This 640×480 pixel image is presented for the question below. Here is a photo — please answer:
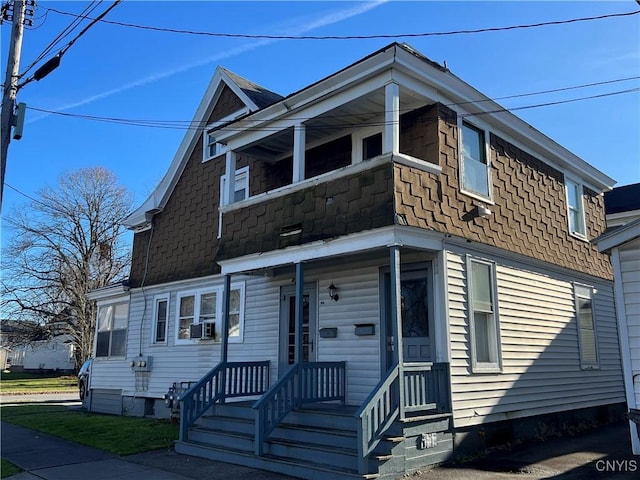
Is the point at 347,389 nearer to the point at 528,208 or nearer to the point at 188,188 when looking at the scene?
the point at 528,208

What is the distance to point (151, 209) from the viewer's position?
17.1m

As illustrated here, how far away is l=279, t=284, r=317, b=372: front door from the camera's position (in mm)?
11094

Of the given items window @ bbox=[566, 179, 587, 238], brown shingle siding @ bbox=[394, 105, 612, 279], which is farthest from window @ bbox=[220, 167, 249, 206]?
window @ bbox=[566, 179, 587, 238]

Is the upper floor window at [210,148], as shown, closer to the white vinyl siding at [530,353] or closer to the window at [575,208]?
the white vinyl siding at [530,353]

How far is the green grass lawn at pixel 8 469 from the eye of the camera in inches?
337

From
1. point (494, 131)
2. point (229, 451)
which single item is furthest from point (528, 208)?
point (229, 451)

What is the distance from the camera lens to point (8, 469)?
349 inches

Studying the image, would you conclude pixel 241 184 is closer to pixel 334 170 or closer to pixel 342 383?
pixel 334 170

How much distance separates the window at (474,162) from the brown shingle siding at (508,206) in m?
0.26

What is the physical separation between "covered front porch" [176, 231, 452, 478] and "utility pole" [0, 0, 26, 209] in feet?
15.6

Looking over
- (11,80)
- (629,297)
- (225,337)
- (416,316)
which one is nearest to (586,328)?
(629,297)

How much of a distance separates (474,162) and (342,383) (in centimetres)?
486

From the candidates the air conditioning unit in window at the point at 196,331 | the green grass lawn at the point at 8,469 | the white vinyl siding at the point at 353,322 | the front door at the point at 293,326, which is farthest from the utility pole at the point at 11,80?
the white vinyl siding at the point at 353,322

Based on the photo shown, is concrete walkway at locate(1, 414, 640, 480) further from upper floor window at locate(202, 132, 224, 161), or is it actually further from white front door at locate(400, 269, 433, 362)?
upper floor window at locate(202, 132, 224, 161)
